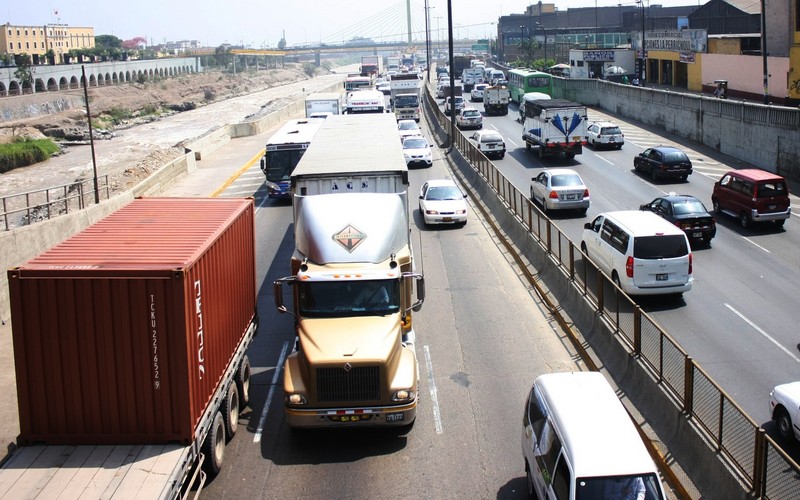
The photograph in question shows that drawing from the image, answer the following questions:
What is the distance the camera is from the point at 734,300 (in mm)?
20484

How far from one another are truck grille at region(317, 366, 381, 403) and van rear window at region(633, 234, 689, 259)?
9.43m

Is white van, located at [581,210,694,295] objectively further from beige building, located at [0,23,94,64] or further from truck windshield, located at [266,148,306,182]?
beige building, located at [0,23,94,64]

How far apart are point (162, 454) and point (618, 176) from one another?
31545 millimetres

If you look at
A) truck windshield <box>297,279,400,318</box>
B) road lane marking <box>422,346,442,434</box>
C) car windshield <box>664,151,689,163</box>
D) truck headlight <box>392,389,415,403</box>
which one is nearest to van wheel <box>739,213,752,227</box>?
car windshield <box>664,151,689,163</box>

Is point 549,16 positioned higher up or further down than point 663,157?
higher up

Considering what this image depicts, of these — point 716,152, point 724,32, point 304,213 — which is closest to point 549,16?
point 724,32

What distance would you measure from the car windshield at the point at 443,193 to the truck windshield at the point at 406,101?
36115 millimetres

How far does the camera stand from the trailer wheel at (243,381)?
558 inches

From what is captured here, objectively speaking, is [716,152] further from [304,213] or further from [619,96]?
[304,213]

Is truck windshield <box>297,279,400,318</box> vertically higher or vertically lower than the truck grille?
higher

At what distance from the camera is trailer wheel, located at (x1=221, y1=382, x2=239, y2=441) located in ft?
42.5

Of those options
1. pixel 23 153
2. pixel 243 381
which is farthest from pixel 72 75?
pixel 243 381

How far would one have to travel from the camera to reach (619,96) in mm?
63844

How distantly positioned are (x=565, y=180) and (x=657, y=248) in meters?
10.9
